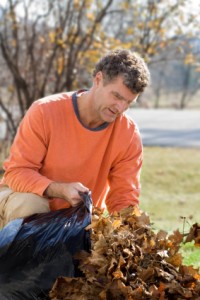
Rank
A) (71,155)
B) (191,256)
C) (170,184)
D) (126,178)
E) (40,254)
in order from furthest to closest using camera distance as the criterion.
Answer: (170,184)
(191,256)
(126,178)
(71,155)
(40,254)

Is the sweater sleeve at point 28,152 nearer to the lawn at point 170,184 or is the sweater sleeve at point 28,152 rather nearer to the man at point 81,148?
the man at point 81,148

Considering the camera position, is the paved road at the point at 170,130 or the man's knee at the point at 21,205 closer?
the man's knee at the point at 21,205

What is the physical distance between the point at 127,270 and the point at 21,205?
730mm

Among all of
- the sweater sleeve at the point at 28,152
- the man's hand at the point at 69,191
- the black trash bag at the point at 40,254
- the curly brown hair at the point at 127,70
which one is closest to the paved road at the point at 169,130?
the sweater sleeve at the point at 28,152

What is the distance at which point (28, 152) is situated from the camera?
3268 millimetres

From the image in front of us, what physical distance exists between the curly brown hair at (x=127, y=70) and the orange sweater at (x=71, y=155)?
334mm

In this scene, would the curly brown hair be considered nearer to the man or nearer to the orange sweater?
the man

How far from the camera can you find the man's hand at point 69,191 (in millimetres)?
2939

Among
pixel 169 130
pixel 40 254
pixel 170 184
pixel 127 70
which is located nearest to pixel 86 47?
pixel 170 184

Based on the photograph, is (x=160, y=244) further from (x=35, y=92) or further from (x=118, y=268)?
(x=35, y=92)

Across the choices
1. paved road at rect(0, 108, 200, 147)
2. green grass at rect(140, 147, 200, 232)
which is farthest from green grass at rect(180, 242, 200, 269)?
paved road at rect(0, 108, 200, 147)

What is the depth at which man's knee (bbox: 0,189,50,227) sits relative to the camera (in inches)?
122

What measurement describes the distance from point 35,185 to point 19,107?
664 cm

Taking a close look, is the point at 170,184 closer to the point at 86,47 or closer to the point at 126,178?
the point at 86,47
